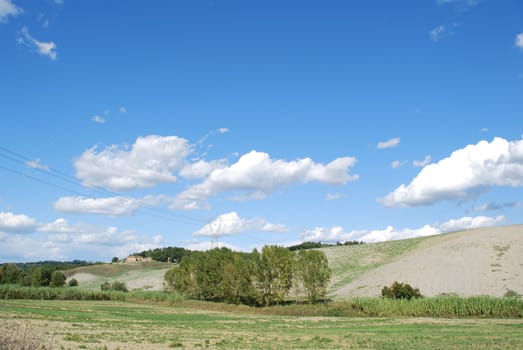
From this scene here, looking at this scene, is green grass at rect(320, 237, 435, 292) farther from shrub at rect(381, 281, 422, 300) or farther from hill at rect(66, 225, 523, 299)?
shrub at rect(381, 281, 422, 300)

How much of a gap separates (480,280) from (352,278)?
29031mm

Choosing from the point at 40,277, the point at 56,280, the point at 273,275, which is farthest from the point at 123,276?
the point at 273,275

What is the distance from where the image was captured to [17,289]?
118 meters

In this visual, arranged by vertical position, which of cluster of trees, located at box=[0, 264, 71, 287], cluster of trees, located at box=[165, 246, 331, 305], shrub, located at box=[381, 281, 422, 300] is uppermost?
cluster of trees, located at box=[0, 264, 71, 287]

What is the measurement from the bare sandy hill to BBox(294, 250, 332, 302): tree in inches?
230

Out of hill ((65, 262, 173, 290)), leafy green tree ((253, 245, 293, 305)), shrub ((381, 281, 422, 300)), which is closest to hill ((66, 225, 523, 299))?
hill ((65, 262, 173, 290))

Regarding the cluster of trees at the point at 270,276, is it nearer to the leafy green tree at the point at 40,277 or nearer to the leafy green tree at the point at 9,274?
the leafy green tree at the point at 40,277

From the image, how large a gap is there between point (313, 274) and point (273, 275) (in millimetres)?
7047

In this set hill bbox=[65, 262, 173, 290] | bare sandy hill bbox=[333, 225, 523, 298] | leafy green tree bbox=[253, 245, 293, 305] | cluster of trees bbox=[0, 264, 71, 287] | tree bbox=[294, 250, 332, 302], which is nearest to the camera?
bare sandy hill bbox=[333, 225, 523, 298]

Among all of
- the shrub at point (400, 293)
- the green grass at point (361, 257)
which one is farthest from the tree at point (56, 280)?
the shrub at point (400, 293)

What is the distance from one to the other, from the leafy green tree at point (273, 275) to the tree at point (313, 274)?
1882 mm

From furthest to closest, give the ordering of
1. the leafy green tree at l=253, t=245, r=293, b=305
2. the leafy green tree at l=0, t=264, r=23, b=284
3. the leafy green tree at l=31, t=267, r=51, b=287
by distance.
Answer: the leafy green tree at l=0, t=264, r=23, b=284 → the leafy green tree at l=31, t=267, r=51, b=287 → the leafy green tree at l=253, t=245, r=293, b=305

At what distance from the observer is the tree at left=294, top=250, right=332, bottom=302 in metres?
90.4

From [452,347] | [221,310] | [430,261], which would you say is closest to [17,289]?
[221,310]
